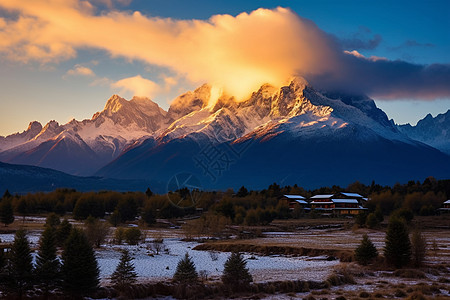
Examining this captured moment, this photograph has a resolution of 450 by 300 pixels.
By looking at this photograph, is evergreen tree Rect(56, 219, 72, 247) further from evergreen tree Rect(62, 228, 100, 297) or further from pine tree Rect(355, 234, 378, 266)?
pine tree Rect(355, 234, 378, 266)

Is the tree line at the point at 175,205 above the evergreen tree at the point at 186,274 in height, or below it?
above

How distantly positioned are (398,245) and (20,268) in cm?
3741

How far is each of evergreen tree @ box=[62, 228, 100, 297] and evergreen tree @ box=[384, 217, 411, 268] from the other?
31.7m

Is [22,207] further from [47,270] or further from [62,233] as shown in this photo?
[47,270]

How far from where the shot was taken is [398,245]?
5194 centimetres

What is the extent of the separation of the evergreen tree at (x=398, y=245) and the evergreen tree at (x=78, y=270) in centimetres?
3173

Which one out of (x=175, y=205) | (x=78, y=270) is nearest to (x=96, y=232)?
(x=78, y=270)

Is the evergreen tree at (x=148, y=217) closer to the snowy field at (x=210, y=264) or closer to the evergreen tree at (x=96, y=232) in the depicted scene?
the snowy field at (x=210, y=264)

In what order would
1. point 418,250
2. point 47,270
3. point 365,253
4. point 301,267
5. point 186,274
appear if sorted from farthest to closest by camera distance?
point 301,267
point 365,253
point 418,250
point 186,274
point 47,270

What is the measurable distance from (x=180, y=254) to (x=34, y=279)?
32.4 m

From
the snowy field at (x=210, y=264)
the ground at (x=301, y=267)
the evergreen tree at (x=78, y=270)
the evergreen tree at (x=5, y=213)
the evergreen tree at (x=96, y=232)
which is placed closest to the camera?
the evergreen tree at (x=78, y=270)

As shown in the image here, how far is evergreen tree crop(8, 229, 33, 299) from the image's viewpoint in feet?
118

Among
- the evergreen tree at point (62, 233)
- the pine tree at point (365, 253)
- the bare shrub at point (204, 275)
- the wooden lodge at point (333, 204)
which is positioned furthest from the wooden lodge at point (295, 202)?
the bare shrub at point (204, 275)

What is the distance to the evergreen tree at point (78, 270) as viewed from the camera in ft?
119
